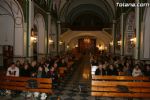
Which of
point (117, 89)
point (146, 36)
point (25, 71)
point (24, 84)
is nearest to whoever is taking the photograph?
point (117, 89)

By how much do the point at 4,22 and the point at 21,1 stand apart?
3.49 meters

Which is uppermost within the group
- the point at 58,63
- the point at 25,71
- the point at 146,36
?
the point at 146,36

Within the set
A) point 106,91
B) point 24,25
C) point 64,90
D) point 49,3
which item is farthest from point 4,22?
point 106,91

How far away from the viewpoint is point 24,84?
31.8 ft

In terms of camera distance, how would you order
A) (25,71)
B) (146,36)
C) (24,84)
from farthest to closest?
1. (146,36)
2. (25,71)
3. (24,84)

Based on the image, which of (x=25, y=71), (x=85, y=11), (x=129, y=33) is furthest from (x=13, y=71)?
(x=85, y=11)

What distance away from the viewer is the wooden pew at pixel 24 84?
930cm

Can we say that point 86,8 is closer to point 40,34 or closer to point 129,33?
point 40,34

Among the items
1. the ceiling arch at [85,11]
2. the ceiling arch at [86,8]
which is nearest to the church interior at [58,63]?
the ceiling arch at [86,8]

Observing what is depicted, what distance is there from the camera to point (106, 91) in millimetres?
9242

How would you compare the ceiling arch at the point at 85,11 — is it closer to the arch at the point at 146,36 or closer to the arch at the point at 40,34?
the arch at the point at 40,34

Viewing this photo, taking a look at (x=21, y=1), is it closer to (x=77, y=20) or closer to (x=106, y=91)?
(x=106, y=91)

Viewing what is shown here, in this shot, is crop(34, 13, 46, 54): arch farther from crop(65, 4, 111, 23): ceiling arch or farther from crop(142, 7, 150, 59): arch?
crop(65, 4, 111, 23): ceiling arch

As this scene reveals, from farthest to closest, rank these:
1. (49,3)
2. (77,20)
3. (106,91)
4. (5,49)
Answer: (77,20)
(49,3)
(5,49)
(106,91)
